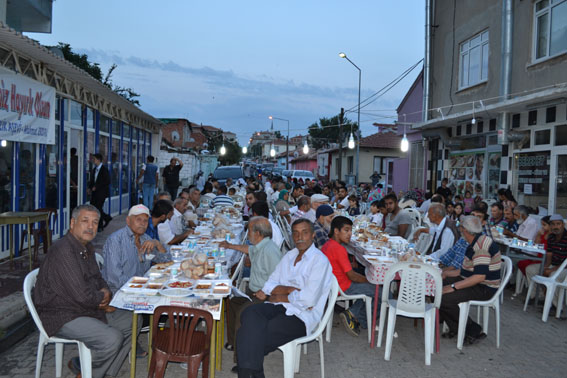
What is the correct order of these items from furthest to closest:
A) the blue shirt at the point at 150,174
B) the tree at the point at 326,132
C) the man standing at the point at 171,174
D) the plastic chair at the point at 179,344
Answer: the tree at the point at 326,132
the man standing at the point at 171,174
the blue shirt at the point at 150,174
the plastic chair at the point at 179,344

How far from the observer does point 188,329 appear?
3.58 metres

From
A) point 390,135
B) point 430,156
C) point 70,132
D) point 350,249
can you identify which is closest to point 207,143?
point 390,135

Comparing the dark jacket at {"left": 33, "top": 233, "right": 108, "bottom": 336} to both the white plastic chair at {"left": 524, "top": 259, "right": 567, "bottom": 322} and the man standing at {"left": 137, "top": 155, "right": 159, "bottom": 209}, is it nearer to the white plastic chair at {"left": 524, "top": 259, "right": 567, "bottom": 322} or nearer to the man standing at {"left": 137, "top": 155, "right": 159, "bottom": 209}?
the white plastic chair at {"left": 524, "top": 259, "right": 567, "bottom": 322}

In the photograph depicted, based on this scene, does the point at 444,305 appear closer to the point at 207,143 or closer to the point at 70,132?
the point at 70,132

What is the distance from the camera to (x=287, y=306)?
13.9 feet

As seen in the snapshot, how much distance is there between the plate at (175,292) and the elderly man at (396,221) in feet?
18.0

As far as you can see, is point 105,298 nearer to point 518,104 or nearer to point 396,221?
point 396,221

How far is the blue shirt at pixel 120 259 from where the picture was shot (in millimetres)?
4414

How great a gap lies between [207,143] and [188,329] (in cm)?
5698

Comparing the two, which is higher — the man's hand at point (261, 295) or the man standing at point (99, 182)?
the man standing at point (99, 182)

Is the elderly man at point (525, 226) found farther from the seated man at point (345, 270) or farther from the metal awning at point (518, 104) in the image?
the seated man at point (345, 270)

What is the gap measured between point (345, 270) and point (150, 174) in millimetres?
11445

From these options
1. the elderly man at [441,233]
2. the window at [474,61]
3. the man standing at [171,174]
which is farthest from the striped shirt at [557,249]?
the man standing at [171,174]

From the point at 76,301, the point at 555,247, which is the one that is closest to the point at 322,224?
the point at 555,247
